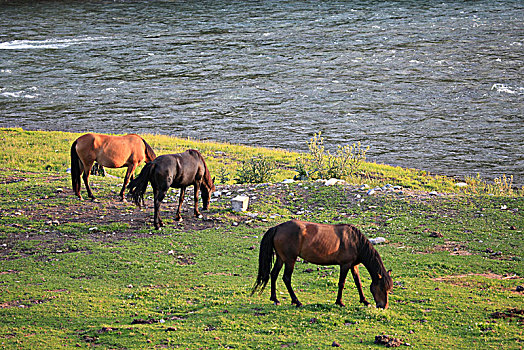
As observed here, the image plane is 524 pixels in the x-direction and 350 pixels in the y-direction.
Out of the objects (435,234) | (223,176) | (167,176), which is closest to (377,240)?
(435,234)

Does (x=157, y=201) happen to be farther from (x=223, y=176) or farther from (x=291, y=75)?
(x=291, y=75)

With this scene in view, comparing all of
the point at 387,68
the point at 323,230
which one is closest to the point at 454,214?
the point at 323,230

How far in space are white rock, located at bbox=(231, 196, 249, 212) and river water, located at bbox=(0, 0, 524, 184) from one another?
1433 centimetres

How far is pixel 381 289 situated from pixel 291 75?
40.7 metres

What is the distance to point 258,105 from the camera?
4188 centimetres

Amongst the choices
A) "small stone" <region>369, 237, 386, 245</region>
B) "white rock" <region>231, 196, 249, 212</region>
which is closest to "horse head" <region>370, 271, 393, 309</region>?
"small stone" <region>369, 237, 386, 245</region>

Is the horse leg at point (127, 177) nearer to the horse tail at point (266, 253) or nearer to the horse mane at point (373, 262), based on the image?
the horse tail at point (266, 253)

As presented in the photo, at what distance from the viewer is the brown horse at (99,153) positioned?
51.1ft

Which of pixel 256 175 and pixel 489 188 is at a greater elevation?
pixel 256 175

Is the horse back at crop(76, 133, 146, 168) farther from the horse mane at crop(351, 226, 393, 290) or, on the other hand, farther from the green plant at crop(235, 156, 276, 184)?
the horse mane at crop(351, 226, 393, 290)

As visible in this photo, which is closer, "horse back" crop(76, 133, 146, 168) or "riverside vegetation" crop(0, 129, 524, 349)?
"riverside vegetation" crop(0, 129, 524, 349)

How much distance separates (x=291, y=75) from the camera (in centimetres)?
4891

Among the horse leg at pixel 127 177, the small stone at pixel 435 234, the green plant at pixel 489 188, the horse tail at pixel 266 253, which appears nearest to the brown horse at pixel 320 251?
the horse tail at pixel 266 253

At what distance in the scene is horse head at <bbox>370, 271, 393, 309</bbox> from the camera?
9.44 metres
